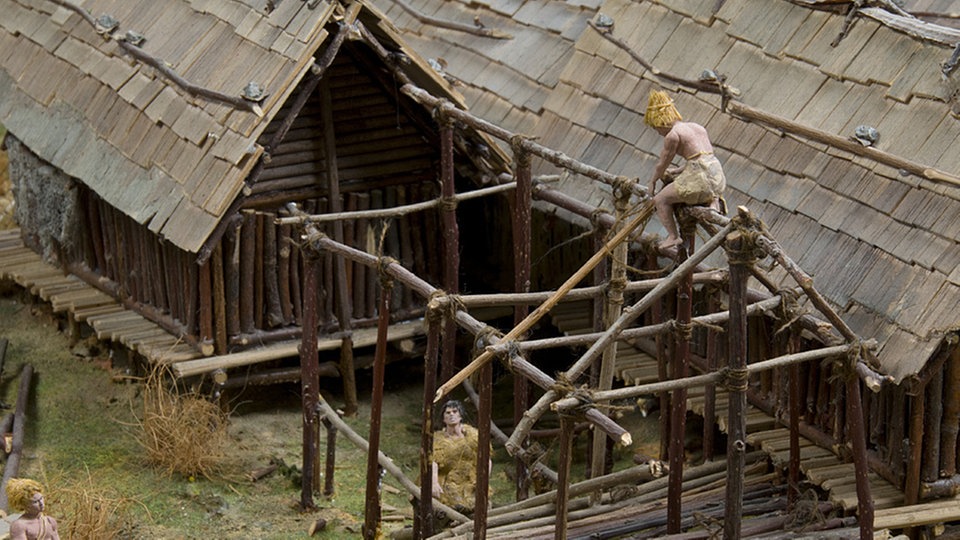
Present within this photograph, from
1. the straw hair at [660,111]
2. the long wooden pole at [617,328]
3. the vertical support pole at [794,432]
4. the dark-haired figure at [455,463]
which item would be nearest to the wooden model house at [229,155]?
the dark-haired figure at [455,463]

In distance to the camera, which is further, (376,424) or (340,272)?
(340,272)

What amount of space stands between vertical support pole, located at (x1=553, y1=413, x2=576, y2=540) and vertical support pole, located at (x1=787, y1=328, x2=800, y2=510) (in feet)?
7.97

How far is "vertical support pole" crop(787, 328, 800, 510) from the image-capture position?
1257 centimetres

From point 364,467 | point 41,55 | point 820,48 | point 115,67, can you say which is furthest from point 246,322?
point 820,48

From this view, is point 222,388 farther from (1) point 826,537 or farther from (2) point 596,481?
(1) point 826,537

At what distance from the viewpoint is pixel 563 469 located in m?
10.7

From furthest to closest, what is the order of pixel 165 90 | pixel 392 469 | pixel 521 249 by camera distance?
pixel 165 90 → pixel 521 249 → pixel 392 469

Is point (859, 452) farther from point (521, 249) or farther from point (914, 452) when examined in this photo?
point (521, 249)

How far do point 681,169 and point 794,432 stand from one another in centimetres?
223

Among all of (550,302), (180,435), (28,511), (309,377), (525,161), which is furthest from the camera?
(180,435)

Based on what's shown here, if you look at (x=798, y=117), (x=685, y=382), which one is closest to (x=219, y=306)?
(x=798, y=117)

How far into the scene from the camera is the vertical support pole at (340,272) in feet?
51.7

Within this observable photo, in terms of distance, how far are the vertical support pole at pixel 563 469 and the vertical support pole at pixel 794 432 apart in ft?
7.97

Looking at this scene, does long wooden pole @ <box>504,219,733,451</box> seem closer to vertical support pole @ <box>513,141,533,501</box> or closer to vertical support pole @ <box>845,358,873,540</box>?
vertical support pole @ <box>845,358,873,540</box>
